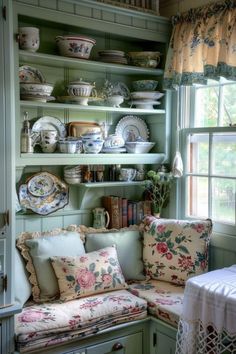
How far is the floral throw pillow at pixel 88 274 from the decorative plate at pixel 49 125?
32.4 inches

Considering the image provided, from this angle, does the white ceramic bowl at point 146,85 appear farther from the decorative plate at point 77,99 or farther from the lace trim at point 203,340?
the lace trim at point 203,340

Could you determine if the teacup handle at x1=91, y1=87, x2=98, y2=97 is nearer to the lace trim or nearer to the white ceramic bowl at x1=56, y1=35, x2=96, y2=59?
the white ceramic bowl at x1=56, y1=35, x2=96, y2=59

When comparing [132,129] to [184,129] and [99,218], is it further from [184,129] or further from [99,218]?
[99,218]

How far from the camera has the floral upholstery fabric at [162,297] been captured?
94.6 inches

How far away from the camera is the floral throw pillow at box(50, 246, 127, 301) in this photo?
2.50 meters

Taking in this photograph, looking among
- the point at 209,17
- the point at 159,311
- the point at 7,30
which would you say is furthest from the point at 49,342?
the point at 209,17

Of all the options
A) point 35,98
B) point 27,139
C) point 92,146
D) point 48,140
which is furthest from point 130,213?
point 35,98

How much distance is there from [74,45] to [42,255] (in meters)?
1.31

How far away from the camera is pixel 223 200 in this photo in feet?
9.38

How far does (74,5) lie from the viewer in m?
2.66

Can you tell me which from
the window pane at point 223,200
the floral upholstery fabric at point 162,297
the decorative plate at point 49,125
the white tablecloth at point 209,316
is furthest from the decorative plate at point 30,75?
the white tablecloth at point 209,316

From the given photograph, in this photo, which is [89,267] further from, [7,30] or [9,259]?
[7,30]

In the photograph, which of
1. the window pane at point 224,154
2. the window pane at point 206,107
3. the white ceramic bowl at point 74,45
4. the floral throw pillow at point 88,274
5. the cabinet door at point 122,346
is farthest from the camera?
the window pane at point 206,107

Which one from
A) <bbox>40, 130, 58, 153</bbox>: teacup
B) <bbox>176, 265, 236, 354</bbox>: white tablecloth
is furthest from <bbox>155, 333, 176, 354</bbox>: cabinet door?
<bbox>40, 130, 58, 153</bbox>: teacup
